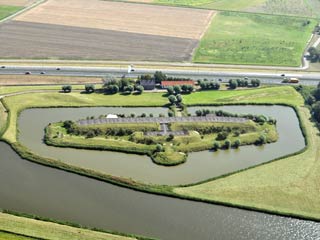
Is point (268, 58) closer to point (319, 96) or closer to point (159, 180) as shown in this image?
point (319, 96)

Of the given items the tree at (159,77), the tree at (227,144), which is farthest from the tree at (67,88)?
the tree at (227,144)

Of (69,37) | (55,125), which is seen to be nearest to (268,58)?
(69,37)

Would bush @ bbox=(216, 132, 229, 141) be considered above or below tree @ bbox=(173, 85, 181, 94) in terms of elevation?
below

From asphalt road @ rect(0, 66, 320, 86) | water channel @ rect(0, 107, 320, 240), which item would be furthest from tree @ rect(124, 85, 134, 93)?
water channel @ rect(0, 107, 320, 240)

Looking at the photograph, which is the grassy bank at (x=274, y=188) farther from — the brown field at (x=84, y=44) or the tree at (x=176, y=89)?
the brown field at (x=84, y=44)

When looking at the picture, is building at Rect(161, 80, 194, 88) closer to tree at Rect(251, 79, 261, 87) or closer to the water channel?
tree at Rect(251, 79, 261, 87)

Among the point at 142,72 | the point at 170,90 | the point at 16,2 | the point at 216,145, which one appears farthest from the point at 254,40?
the point at 16,2
